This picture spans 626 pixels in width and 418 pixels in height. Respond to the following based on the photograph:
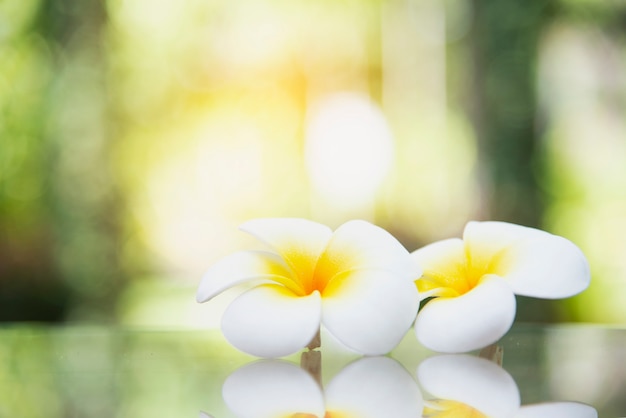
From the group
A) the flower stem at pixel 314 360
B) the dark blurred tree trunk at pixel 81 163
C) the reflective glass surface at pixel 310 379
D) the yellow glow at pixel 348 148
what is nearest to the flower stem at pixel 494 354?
the reflective glass surface at pixel 310 379

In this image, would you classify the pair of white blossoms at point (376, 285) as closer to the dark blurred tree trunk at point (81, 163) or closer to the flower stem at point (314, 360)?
the flower stem at point (314, 360)

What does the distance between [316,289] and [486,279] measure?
0.11 meters

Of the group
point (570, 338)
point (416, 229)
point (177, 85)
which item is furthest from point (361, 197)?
point (570, 338)

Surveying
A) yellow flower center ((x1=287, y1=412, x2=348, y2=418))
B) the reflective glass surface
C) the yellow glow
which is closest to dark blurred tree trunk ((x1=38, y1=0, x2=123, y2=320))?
the yellow glow

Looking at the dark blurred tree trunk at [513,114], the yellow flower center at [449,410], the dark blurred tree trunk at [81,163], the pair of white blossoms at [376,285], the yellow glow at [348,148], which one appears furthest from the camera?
the yellow glow at [348,148]

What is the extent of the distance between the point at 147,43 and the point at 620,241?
2.24 m

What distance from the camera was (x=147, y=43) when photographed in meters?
3.64

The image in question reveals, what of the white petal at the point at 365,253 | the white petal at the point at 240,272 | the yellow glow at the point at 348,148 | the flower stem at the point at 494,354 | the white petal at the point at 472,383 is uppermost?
the white petal at the point at 365,253

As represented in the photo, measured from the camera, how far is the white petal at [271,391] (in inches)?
14.4

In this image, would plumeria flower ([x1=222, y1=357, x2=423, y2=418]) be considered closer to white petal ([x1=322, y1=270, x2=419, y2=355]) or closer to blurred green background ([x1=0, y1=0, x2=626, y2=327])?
white petal ([x1=322, y1=270, x2=419, y2=355])

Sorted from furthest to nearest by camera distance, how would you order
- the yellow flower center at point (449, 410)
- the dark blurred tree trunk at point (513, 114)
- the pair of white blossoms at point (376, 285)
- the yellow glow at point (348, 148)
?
the yellow glow at point (348, 148), the dark blurred tree trunk at point (513, 114), the pair of white blossoms at point (376, 285), the yellow flower center at point (449, 410)

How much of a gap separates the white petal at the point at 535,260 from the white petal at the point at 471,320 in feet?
0.08

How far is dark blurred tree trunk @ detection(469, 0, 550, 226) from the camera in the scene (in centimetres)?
281

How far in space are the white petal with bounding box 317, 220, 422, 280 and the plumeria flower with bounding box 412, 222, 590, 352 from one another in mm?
35
